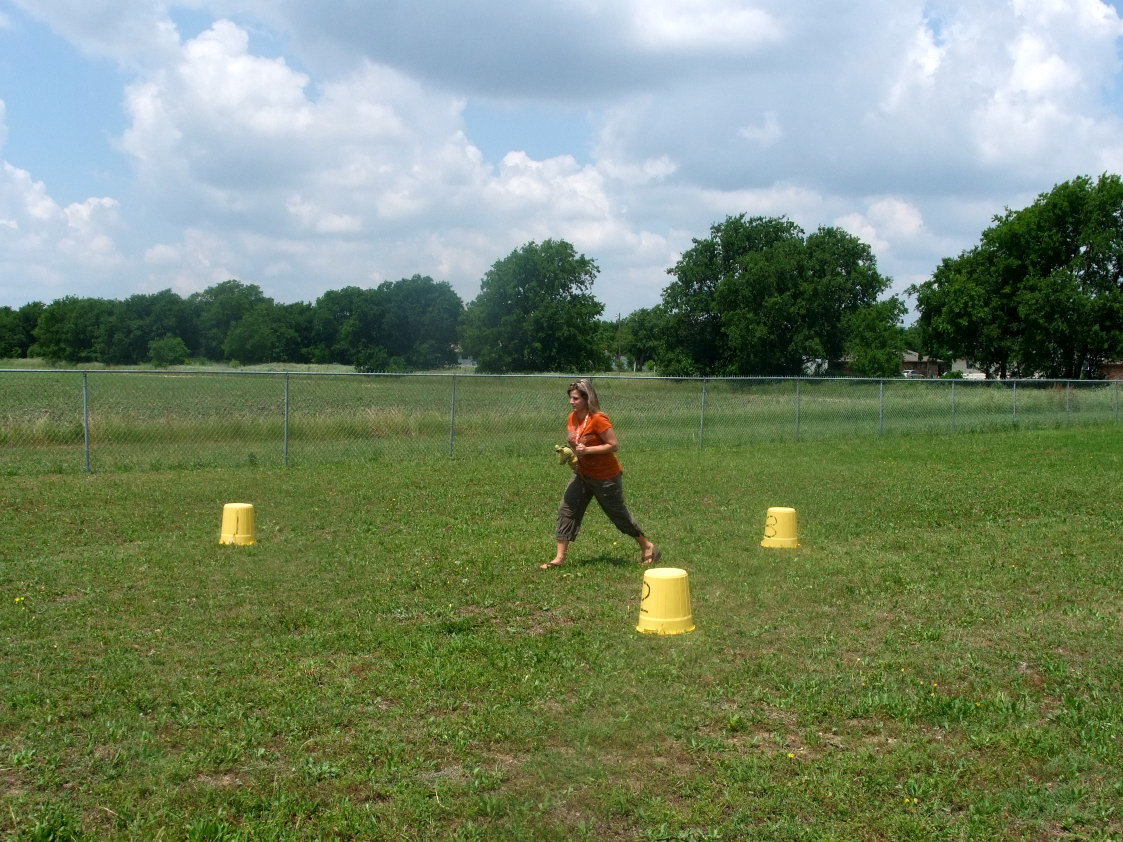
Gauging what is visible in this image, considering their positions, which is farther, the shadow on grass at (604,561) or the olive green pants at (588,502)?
the shadow on grass at (604,561)

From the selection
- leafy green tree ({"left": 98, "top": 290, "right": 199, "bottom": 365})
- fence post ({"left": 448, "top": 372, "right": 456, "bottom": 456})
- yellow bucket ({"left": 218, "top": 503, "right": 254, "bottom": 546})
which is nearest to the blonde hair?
yellow bucket ({"left": 218, "top": 503, "right": 254, "bottom": 546})

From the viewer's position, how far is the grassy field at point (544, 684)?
152 inches

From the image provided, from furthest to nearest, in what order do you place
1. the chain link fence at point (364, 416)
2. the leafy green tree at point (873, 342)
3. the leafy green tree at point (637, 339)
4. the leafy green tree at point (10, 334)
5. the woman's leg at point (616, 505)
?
the leafy green tree at point (637, 339) < the leafy green tree at point (10, 334) < the leafy green tree at point (873, 342) < the chain link fence at point (364, 416) < the woman's leg at point (616, 505)

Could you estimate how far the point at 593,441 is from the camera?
26.7 feet

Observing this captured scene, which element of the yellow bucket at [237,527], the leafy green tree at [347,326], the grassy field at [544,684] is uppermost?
the leafy green tree at [347,326]

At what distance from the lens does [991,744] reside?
455cm

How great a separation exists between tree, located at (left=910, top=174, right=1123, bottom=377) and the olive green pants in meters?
46.9

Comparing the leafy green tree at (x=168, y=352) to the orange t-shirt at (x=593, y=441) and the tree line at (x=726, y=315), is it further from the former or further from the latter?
the orange t-shirt at (x=593, y=441)

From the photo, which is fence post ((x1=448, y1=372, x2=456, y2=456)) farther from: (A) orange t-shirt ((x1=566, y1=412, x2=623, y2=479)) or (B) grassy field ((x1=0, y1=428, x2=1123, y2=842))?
(A) orange t-shirt ((x1=566, y1=412, x2=623, y2=479))

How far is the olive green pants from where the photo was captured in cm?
827

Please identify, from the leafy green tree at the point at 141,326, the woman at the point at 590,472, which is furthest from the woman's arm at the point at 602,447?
the leafy green tree at the point at 141,326

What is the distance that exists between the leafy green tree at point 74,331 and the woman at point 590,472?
4852 centimetres

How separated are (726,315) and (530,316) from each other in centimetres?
1288

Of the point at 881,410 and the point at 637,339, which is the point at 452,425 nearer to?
the point at 881,410
